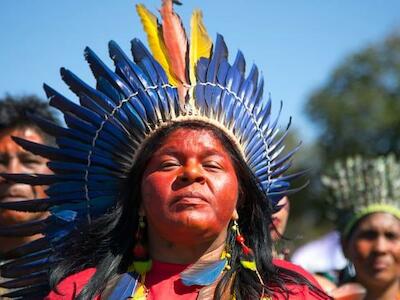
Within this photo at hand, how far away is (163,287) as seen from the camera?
3562 millimetres

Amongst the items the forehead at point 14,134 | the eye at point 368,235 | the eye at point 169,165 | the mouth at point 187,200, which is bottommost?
the eye at point 368,235

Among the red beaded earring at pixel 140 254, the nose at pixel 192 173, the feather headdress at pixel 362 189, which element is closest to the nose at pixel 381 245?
the feather headdress at pixel 362 189

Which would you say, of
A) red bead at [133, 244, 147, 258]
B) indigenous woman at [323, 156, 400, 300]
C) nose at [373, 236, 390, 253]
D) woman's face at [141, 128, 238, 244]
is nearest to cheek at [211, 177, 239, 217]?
woman's face at [141, 128, 238, 244]

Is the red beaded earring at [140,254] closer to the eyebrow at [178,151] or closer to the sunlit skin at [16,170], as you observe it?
the eyebrow at [178,151]

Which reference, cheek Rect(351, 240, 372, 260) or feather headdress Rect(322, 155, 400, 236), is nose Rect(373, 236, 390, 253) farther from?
feather headdress Rect(322, 155, 400, 236)

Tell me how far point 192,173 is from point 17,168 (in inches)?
82.0

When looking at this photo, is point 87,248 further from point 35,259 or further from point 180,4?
point 180,4

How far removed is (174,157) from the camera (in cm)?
357

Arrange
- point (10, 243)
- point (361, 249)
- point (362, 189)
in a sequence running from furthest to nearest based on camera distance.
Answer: point (362, 189) → point (361, 249) → point (10, 243)

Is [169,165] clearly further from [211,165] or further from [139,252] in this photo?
[139,252]

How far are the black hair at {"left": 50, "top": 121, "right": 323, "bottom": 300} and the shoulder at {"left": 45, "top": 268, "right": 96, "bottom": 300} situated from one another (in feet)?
0.10

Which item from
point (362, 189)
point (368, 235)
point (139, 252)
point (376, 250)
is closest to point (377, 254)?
point (376, 250)

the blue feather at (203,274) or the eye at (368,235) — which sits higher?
the eye at (368,235)

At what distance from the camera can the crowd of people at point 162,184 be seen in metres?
3.54
